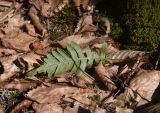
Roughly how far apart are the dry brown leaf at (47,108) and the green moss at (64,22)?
953 millimetres

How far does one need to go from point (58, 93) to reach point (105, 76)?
48cm

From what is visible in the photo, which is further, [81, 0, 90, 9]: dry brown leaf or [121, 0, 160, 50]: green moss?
[81, 0, 90, 9]: dry brown leaf

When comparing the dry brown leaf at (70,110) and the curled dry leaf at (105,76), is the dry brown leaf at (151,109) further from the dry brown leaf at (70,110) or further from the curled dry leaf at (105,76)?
the dry brown leaf at (70,110)

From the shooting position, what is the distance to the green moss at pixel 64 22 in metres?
4.51

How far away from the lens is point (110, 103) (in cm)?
373

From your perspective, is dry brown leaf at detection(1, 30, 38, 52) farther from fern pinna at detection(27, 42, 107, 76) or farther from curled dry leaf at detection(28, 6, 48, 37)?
fern pinna at detection(27, 42, 107, 76)

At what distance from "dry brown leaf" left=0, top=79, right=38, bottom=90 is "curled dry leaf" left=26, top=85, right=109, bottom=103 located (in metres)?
0.16

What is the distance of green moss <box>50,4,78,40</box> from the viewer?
4508 millimetres

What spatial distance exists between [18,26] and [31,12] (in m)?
0.23

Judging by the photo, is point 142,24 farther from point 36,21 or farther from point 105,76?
point 36,21

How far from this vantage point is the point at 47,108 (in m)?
3.71

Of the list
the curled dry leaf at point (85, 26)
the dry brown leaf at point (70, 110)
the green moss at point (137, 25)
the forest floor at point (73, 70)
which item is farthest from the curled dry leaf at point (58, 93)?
the curled dry leaf at point (85, 26)

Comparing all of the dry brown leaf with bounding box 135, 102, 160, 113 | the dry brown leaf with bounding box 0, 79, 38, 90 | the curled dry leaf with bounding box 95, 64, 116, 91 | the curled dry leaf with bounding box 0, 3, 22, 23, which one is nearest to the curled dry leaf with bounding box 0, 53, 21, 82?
the dry brown leaf with bounding box 0, 79, 38, 90

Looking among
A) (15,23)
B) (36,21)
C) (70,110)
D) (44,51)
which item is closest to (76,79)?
(70,110)
